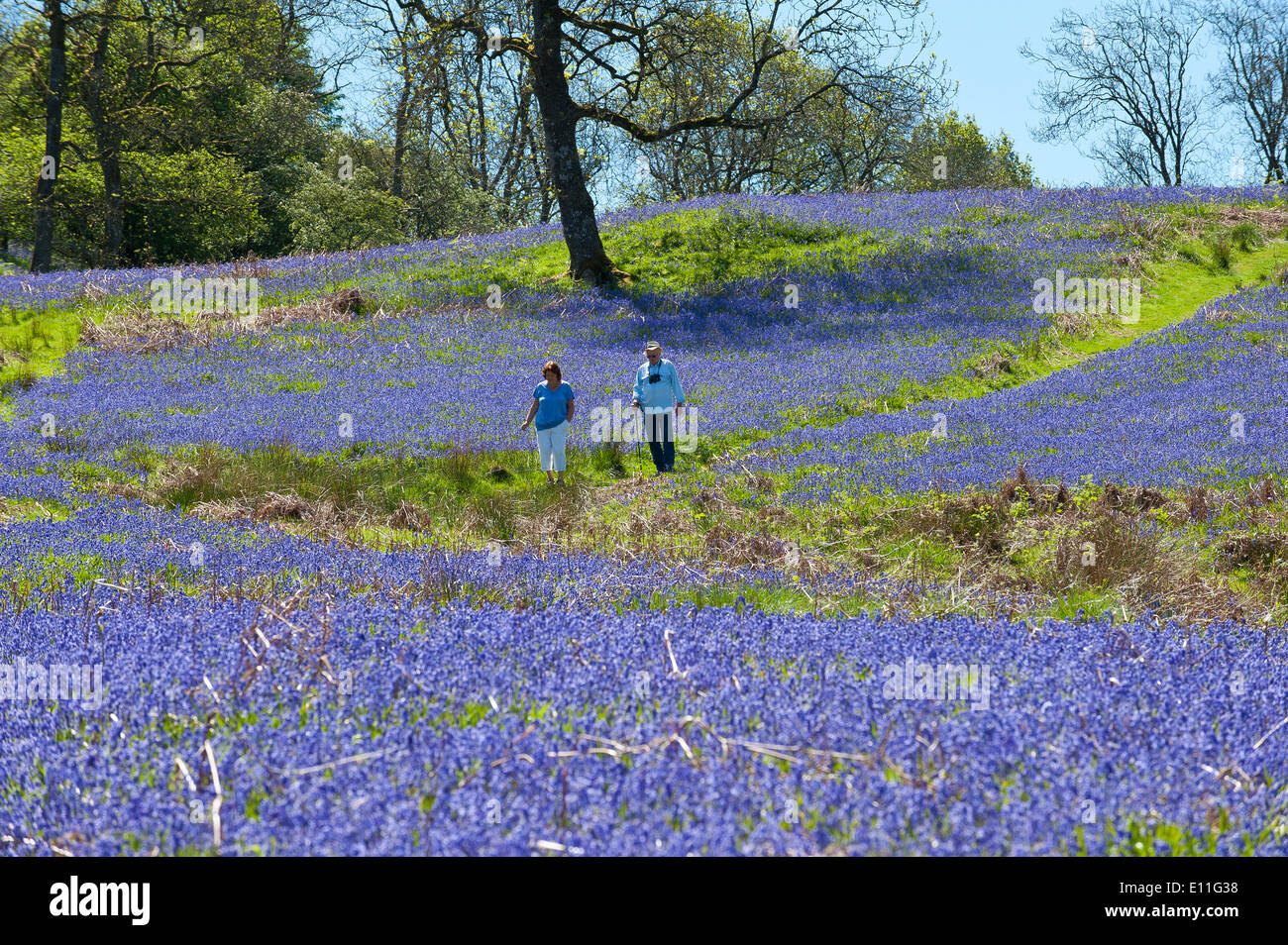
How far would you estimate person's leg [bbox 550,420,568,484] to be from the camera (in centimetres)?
1193

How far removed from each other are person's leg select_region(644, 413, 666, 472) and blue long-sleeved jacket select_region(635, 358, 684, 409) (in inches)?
6.7

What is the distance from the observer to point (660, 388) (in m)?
12.4

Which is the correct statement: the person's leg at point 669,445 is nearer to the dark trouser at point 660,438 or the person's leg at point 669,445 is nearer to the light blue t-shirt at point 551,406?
the dark trouser at point 660,438

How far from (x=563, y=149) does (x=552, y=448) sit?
477 inches

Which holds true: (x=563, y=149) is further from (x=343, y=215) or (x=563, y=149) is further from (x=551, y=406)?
(x=343, y=215)

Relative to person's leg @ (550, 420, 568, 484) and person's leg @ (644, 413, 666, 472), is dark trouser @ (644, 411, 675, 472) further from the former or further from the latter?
person's leg @ (550, 420, 568, 484)

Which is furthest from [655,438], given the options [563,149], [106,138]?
[106,138]

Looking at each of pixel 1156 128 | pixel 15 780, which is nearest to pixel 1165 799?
pixel 15 780

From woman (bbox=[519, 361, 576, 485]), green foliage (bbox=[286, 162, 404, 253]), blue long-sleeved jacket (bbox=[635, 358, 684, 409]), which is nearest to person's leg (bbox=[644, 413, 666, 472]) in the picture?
blue long-sleeved jacket (bbox=[635, 358, 684, 409])

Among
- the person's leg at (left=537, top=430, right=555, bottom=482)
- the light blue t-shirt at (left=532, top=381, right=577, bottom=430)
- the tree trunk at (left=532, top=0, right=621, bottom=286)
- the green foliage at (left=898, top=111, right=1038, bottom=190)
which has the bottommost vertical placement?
the person's leg at (left=537, top=430, right=555, bottom=482)

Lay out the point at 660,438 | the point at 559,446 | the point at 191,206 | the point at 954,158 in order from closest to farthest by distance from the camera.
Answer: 1. the point at 559,446
2. the point at 660,438
3. the point at 191,206
4. the point at 954,158
